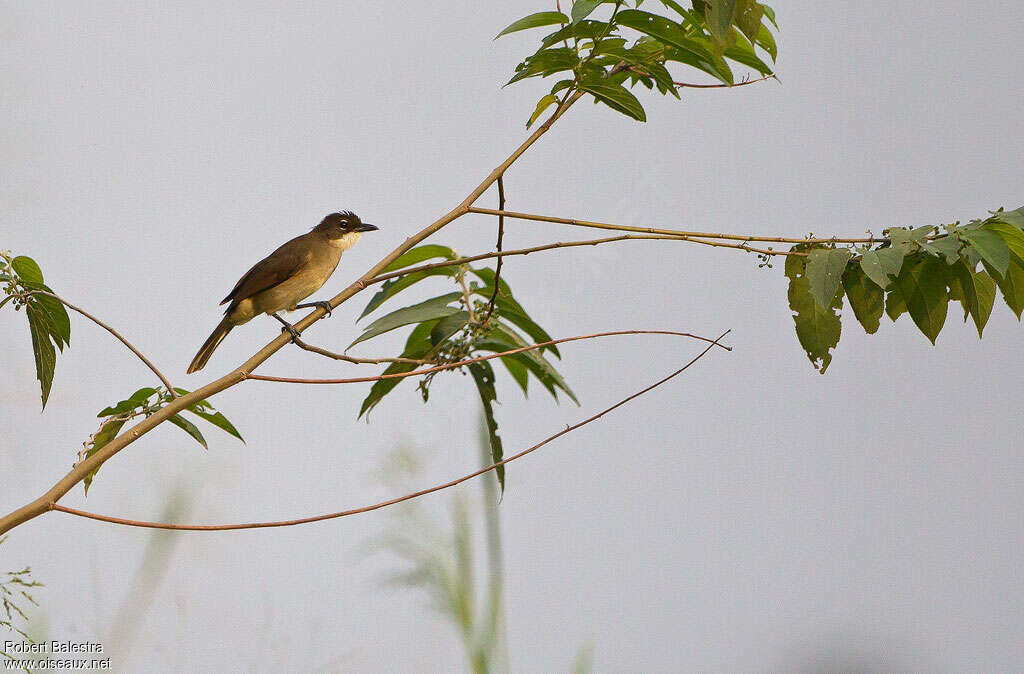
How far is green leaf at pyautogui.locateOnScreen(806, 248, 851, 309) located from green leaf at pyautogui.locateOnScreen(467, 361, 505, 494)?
41cm

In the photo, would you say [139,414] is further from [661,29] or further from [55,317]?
[661,29]

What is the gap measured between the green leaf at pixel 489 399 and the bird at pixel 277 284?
24.6 inches

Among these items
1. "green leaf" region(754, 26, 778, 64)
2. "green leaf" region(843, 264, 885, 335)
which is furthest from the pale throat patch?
A: "green leaf" region(843, 264, 885, 335)

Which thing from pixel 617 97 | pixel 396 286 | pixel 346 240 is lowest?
pixel 396 286

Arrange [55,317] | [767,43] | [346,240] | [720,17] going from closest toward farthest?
[720,17] → [55,317] → [767,43] → [346,240]

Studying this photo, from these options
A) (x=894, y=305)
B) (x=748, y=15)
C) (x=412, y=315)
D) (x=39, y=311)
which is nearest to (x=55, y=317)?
(x=39, y=311)

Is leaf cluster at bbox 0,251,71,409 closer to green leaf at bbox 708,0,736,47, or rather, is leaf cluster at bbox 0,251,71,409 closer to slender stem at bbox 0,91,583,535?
slender stem at bbox 0,91,583,535

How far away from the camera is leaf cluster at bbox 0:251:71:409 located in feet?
2.85

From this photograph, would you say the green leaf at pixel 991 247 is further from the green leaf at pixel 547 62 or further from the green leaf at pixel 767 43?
the green leaf at pixel 547 62

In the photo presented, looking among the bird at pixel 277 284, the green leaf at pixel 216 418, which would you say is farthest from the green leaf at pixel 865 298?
the bird at pixel 277 284

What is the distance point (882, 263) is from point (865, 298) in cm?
8

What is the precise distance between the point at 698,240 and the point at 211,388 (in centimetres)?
46

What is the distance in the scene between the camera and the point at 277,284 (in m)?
1.74

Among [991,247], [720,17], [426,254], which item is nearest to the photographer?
[720,17]
